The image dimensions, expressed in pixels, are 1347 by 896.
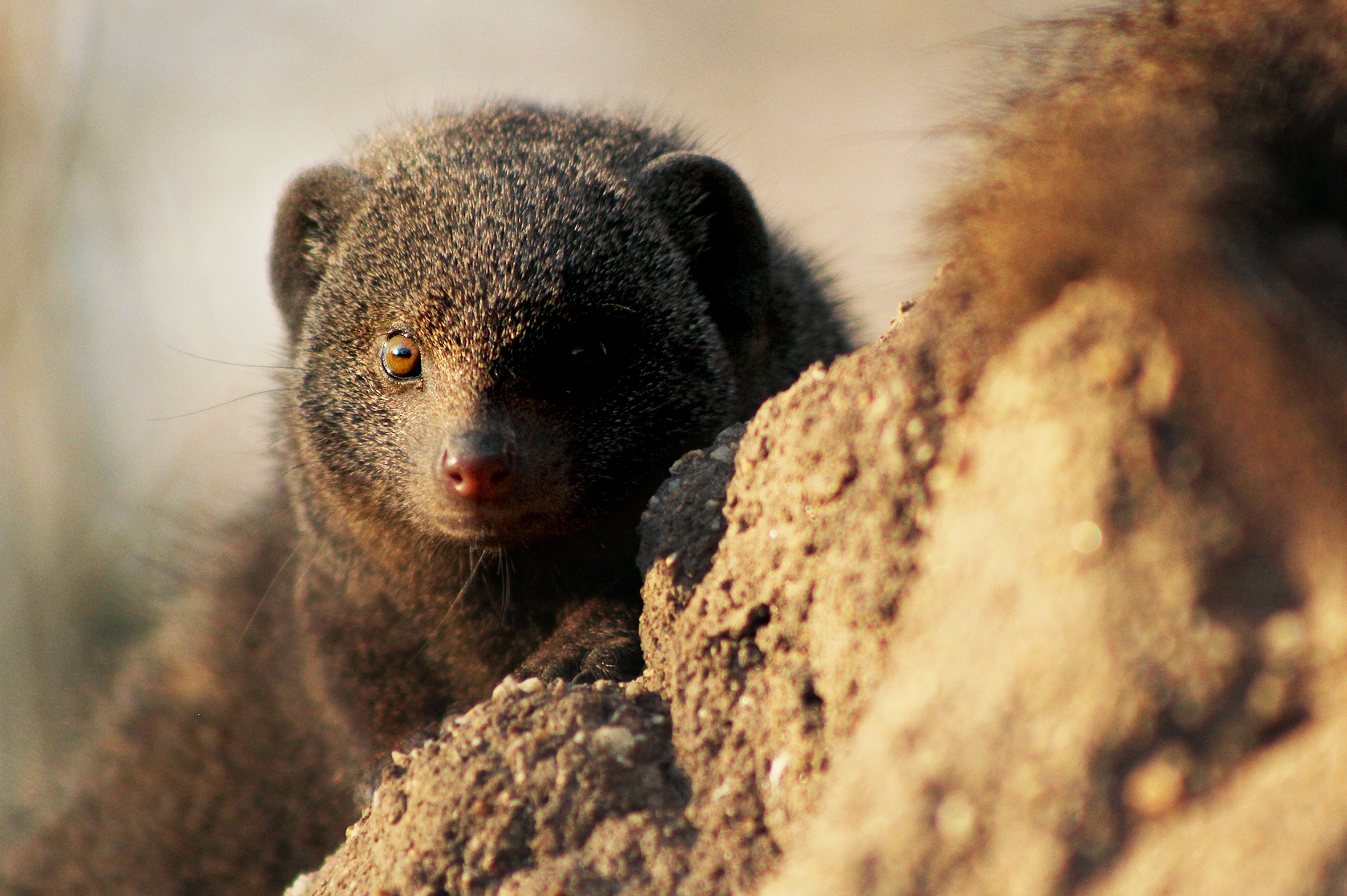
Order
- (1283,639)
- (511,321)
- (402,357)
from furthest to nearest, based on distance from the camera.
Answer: (402,357), (511,321), (1283,639)

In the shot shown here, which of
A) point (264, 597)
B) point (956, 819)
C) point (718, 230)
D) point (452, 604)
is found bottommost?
point (264, 597)

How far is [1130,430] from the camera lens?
1.29m

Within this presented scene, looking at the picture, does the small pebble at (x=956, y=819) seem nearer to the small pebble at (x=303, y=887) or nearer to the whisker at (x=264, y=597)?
the small pebble at (x=303, y=887)

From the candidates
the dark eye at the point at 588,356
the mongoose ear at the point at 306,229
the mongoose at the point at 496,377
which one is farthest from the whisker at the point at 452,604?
the mongoose ear at the point at 306,229

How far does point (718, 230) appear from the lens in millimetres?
3104

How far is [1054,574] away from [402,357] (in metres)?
1.91

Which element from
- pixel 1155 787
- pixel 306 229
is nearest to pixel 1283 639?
pixel 1155 787

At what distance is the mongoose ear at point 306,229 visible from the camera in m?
3.19

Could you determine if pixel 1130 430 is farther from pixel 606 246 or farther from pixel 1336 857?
pixel 606 246

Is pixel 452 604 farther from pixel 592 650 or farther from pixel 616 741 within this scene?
pixel 616 741

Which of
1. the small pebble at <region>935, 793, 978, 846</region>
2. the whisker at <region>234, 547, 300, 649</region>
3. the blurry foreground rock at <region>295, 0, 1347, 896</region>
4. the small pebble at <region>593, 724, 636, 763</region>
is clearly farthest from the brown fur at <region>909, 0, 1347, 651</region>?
the whisker at <region>234, 547, 300, 649</region>

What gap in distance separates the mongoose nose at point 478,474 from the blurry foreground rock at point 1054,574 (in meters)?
0.67

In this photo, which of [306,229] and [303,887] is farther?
[306,229]

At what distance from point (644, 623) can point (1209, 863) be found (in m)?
1.11
